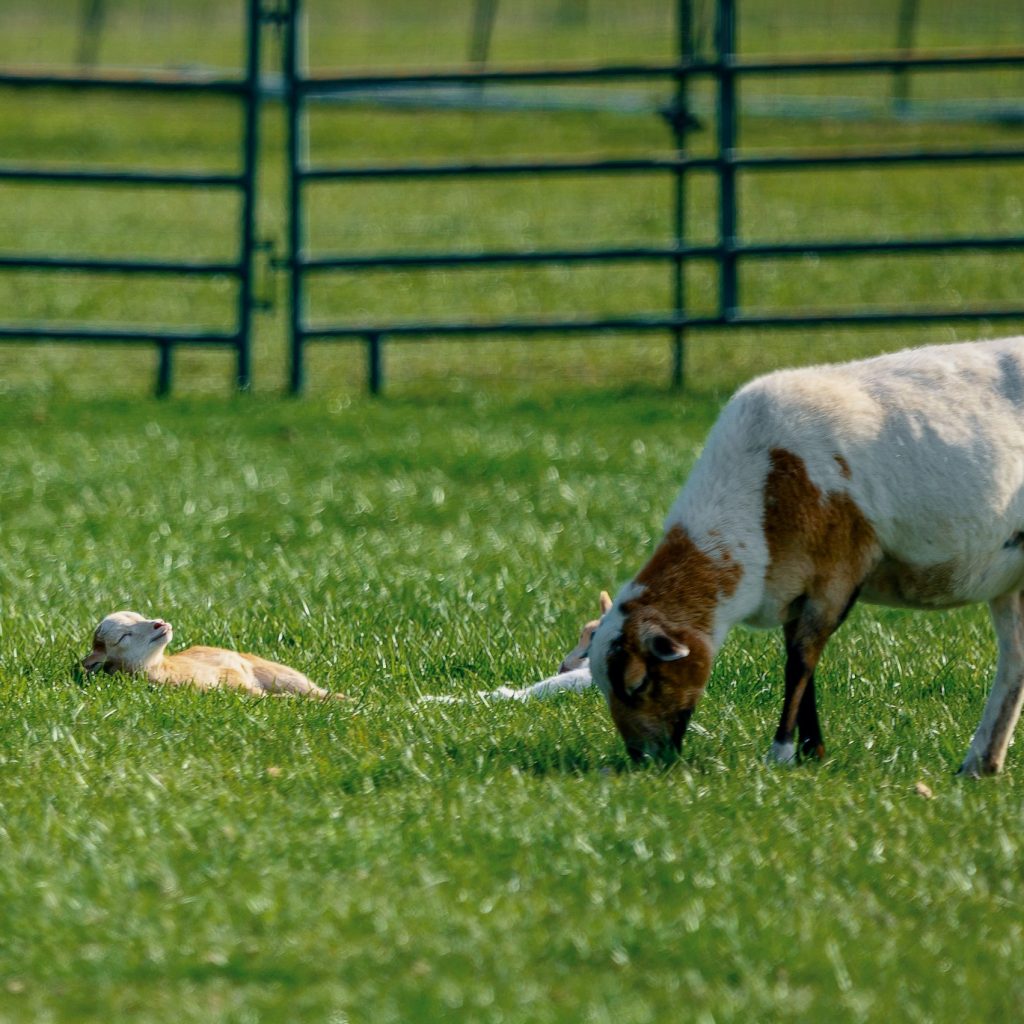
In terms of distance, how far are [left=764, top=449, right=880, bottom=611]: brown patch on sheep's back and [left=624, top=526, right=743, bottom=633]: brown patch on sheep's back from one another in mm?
116

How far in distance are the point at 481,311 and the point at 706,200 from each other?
5392 millimetres

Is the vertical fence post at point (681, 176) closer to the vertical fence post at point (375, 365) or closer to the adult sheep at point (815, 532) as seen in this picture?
the vertical fence post at point (375, 365)

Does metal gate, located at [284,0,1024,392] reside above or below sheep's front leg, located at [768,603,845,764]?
above

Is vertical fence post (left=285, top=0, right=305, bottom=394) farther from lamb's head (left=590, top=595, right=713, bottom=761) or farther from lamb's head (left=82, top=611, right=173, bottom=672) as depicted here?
lamb's head (left=590, top=595, right=713, bottom=761)

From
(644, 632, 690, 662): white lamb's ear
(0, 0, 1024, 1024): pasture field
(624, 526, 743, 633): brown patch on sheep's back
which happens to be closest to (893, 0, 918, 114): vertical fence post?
(0, 0, 1024, 1024): pasture field

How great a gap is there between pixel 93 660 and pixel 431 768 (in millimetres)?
1416

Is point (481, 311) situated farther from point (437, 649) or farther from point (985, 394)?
point (985, 394)

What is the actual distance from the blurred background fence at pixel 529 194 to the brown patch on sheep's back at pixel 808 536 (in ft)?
22.4

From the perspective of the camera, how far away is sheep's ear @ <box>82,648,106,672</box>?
5461 millimetres

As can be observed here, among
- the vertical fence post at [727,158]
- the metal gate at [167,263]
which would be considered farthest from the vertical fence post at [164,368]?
the vertical fence post at [727,158]

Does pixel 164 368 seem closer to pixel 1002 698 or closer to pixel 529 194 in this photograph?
pixel 1002 698

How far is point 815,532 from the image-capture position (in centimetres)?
455

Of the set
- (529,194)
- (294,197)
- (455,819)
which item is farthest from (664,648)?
(529,194)

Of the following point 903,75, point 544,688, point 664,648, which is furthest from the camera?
point 903,75
